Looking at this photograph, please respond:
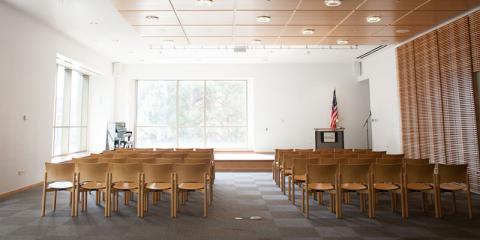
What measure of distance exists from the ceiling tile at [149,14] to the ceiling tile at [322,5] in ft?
8.90

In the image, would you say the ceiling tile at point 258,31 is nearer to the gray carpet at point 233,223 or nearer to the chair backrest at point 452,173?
the gray carpet at point 233,223

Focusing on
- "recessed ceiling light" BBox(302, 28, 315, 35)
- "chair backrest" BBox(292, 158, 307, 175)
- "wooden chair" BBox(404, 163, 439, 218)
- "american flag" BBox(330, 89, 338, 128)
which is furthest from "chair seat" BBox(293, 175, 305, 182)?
"american flag" BBox(330, 89, 338, 128)

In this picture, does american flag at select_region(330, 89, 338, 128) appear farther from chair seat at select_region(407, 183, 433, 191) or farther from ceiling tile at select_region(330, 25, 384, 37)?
chair seat at select_region(407, 183, 433, 191)

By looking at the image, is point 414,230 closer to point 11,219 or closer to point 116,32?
point 11,219

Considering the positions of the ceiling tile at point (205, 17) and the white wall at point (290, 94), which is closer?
the ceiling tile at point (205, 17)

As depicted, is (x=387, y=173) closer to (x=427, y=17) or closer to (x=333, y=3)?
(x=333, y=3)

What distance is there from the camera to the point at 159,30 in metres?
7.00

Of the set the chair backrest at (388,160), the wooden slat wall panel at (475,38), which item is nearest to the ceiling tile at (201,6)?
the chair backrest at (388,160)

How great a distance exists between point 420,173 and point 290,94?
28.6 feet

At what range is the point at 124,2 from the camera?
5297 mm

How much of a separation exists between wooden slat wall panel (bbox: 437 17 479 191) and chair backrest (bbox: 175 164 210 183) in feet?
19.3

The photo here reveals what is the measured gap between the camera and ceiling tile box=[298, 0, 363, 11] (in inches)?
209

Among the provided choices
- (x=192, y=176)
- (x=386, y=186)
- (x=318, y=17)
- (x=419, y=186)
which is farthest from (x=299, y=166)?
(x=318, y=17)

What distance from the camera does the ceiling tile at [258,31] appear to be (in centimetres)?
686
